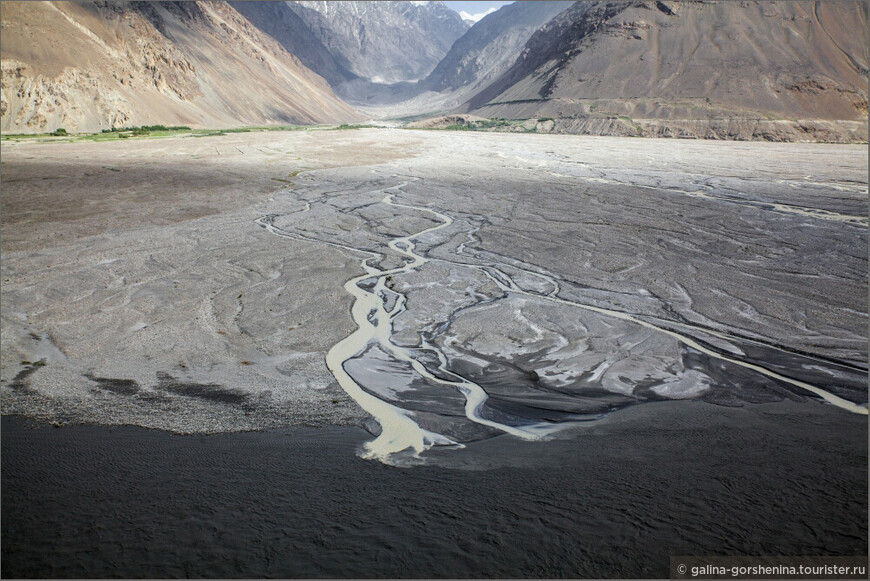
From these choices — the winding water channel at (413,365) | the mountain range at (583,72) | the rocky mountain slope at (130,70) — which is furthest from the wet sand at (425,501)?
the mountain range at (583,72)

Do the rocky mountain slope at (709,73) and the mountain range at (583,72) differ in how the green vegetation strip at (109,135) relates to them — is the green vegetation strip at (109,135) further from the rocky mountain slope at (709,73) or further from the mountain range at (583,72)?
the rocky mountain slope at (709,73)

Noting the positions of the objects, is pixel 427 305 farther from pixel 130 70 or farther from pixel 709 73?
pixel 709 73

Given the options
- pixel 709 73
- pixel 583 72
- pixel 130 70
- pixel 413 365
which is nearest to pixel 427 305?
pixel 413 365

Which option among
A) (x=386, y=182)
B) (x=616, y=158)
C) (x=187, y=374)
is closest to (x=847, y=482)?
(x=187, y=374)

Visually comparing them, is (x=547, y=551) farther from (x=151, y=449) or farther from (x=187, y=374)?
(x=187, y=374)

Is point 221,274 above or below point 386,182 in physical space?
below

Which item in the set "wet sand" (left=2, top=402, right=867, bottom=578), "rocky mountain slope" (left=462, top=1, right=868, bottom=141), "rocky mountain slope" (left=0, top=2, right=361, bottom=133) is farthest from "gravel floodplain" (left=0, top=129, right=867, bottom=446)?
"rocky mountain slope" (left=462, top=1, right=868, bottom=141)
